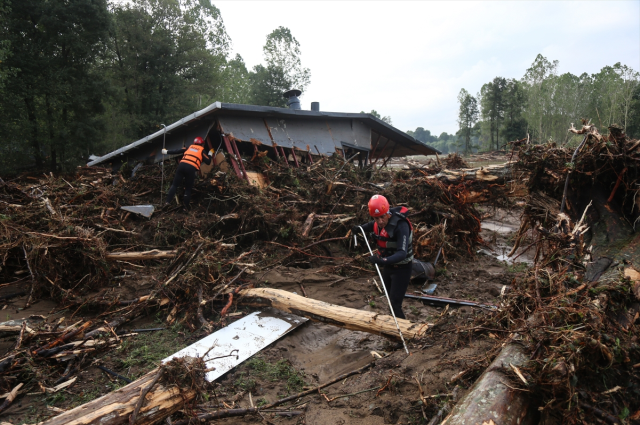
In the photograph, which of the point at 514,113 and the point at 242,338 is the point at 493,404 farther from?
the point at 514,113

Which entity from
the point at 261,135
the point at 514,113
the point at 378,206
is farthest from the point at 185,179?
the point at 514,113

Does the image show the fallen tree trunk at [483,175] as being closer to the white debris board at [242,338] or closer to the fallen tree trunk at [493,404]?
the white debris board at [242,338]

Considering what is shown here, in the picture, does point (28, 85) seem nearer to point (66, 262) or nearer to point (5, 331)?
point (66, 262)

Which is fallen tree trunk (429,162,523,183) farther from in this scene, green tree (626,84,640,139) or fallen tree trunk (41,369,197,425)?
green tree (626,84,640,139)

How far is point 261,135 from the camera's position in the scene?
1144cm

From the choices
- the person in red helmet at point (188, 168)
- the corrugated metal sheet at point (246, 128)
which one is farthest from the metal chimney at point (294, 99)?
the person in red helmet at point (188, 168)

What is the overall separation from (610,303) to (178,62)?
102 feet

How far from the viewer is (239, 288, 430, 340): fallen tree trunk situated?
4.61 m

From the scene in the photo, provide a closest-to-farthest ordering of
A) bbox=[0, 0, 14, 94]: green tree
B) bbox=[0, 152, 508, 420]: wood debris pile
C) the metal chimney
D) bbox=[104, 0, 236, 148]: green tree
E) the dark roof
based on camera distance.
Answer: bbox=[0, 152, 508, 420]: wood debris pile
the dark roof
bbox=[0, 0, 14, 94]: green tree
the metal chimney
bbox=[104, 0, 236, 148]: green tree

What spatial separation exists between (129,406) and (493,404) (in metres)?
3.00

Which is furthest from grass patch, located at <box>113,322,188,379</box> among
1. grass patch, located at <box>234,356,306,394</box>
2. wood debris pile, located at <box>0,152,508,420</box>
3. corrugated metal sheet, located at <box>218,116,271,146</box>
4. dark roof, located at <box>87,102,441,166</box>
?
corrugated metal sheet, located at <box>218,116,271,146</box>

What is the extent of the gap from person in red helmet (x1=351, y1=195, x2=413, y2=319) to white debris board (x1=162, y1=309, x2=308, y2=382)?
1.53m

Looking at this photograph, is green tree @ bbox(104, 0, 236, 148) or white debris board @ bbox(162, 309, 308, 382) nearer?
white debris board @ bbox(162, 309, 308, 382)

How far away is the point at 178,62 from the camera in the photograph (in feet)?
91.9
